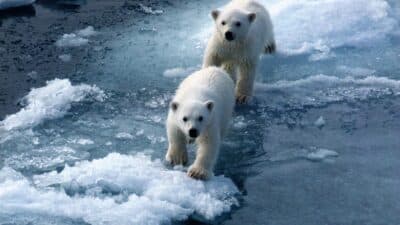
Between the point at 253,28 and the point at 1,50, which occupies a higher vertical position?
the point at 253,28

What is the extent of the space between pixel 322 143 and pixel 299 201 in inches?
38.1

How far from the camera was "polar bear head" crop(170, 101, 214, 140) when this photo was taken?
5367 millimetres

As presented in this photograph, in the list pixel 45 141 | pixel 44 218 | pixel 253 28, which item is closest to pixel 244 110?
pixel 253 28

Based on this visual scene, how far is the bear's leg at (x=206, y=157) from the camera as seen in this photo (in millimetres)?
5480

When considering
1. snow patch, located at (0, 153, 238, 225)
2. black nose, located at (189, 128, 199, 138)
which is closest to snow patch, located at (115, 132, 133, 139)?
snow patch, located at (0, 153, 238, 225)

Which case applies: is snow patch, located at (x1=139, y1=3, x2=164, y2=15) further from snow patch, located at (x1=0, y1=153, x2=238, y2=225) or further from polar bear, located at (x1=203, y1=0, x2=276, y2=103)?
snow patch, located at (x1=0, y1=153, x2=238, y2=225)

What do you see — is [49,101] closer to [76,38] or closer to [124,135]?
[124,135]

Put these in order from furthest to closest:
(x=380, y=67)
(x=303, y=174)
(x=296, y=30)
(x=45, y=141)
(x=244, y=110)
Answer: (x=296, y=30) → (x=380, y=67) → (x=244, y=110) → (x=45, y=141) → (x=303, y=174)

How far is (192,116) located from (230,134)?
951mm

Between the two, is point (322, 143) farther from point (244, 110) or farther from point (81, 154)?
point (81, 154)

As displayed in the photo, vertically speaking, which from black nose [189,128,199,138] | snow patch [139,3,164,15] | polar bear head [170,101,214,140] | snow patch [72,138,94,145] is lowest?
snow patch [72,138,94,145]

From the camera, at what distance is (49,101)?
22.1ft

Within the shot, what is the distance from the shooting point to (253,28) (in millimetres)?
6984

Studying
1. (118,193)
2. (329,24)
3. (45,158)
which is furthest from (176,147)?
(329,24)
